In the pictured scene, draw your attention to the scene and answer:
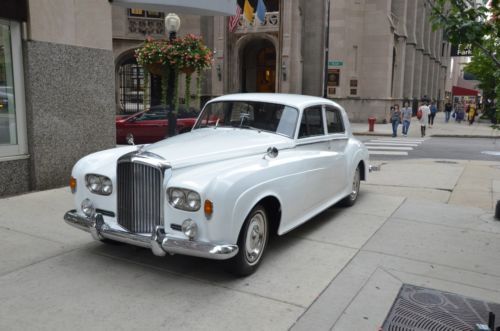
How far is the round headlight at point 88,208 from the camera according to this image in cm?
487

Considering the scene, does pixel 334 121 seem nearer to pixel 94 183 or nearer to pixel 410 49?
pixel 94 183

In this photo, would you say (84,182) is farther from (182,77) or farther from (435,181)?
(182,77)

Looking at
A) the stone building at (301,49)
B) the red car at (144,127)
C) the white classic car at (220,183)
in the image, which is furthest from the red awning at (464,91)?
the white classic car at (220,183)

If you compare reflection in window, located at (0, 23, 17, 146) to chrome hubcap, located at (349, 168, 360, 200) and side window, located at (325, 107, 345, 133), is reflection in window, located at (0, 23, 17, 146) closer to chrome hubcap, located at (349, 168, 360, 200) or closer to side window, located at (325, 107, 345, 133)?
side window, located at (325, 107, 345, 133)

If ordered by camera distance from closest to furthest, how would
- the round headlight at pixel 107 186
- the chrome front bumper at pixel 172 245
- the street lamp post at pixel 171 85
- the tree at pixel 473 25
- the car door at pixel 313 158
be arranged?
the chrome front bumper at pixel 172 245, the round headlight at pixel 107 186, the tree at pixel 473 25, the car door at pixel 313 158, the street lamp post at pixel 171 85

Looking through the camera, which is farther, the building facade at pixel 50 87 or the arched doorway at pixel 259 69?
the arched doorway at pixel 259 69

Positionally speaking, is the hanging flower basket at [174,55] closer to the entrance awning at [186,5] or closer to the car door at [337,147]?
the entrance awning at [186,5]

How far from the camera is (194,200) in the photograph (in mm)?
4168

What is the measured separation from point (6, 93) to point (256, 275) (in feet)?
18.3

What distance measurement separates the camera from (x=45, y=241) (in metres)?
5.53

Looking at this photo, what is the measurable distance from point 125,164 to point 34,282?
4.58 ft

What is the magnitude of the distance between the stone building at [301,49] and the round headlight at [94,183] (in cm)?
2540

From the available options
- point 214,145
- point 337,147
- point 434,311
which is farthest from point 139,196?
point 337,147

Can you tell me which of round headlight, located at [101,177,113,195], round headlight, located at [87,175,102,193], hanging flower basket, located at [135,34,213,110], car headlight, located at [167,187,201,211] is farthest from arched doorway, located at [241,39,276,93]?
car headlight, located at [167,187,201,211]
